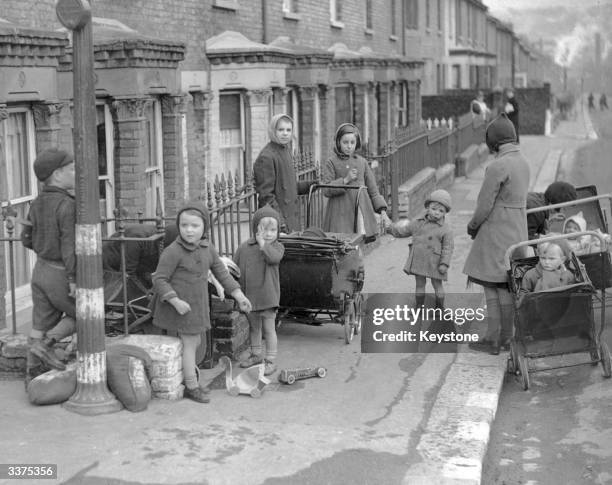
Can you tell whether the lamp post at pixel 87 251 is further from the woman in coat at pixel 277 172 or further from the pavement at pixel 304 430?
the woman in coat at pixel 277 172

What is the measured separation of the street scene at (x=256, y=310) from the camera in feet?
20.3

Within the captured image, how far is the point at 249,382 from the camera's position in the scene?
721 centimetres

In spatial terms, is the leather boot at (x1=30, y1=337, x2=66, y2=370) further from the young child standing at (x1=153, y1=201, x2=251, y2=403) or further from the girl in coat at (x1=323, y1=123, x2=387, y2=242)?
the girl in coat at (x1=323, y1=123, x2=387, y2=242)

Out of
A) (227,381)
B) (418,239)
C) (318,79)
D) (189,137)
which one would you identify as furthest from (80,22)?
(318,79)

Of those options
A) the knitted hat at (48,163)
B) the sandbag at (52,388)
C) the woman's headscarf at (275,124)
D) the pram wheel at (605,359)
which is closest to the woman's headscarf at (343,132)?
the woman's headscarf at (275,124)

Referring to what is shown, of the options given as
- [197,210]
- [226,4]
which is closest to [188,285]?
[197,210]

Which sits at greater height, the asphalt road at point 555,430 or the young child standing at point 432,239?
the young child standing at point 432,239

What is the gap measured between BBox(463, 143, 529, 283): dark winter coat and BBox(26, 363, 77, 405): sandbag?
346 centimetres

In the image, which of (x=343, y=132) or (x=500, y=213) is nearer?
(x=500, y=213)

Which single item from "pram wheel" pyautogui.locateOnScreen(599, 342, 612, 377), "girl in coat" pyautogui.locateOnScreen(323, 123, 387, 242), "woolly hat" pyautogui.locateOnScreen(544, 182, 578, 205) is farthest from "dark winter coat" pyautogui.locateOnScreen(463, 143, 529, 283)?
"girl in coat" pyautogui.locateOnScreen(323, 123, 387, 242)

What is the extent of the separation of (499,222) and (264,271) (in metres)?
2.07

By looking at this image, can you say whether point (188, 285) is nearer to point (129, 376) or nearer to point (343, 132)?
point (129, 376)

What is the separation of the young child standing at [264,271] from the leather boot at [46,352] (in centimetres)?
147

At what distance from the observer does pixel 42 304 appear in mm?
7082
